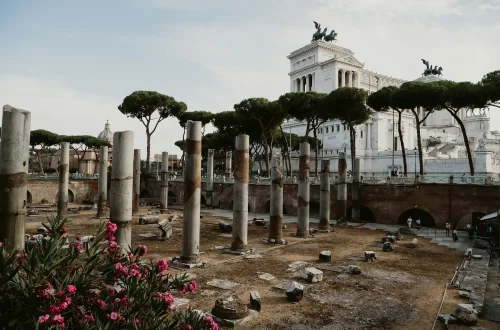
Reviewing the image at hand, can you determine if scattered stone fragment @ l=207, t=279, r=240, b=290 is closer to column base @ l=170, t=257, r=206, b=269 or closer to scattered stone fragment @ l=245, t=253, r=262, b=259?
column base @ l=170, t=257, r=206, b=269

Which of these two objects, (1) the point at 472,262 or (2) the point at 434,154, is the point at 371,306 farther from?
(2) the point at 434,154

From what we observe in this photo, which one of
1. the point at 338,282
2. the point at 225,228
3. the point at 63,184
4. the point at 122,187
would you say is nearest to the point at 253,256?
the point at 338,282

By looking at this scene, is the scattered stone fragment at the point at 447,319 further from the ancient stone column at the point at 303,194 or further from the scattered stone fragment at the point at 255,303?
the ancient stone column at the point at 303,194

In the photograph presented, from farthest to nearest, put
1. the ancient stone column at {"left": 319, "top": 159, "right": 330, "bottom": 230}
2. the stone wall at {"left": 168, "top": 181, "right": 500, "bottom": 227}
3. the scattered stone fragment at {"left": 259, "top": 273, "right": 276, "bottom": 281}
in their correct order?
1. the stone wall at {"left": 168, "top": 181, "right": 500, "bottom": 227}
2. the ancient stone column at {"left": 319, "top": 159, "right": 330, "bottom": 230}
3. the scattered stone fragment at {"left": 259, "top": 273, "right": 276, "bottom": 281}

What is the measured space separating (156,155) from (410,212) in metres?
69.5

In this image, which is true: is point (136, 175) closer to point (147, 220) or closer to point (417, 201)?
point (147, 220)

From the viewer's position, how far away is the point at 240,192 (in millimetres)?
15133

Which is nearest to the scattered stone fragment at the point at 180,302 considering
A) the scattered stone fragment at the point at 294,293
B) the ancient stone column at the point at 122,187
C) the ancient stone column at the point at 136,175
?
the ancient stone column at the point at 122,187

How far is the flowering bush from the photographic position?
13.0ft

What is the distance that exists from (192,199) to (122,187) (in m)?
3.24

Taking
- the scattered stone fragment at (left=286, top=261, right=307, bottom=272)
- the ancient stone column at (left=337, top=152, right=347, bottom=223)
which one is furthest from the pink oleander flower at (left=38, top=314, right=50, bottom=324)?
the ancient stone column at (left=337, top=152, right=347, bottom=223)

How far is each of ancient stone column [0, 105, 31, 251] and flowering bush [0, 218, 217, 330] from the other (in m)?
3.92

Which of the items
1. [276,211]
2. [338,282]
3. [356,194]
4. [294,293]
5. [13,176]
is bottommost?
[338,282]

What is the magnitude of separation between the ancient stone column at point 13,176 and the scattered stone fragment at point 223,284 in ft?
16.6
